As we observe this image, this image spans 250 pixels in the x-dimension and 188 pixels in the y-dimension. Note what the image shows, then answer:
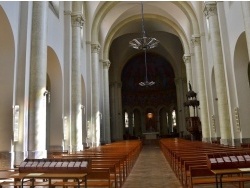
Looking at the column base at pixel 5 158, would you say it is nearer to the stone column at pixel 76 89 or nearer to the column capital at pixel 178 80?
the stone column at pixel 76 89

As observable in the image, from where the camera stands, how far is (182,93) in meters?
32.8

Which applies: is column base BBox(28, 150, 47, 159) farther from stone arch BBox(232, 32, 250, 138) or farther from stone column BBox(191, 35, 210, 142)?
stone column BBox(191, 35, 210, 142)

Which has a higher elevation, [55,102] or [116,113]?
[116,113]

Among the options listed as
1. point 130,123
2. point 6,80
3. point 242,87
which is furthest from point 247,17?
point 130,123

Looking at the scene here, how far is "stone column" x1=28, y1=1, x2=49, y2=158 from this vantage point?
8.96m

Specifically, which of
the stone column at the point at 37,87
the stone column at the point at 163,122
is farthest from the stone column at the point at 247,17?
the stone column at the point at 163,122

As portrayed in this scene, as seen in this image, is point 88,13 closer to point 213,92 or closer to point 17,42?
point 213,92

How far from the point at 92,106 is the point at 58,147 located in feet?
23.8

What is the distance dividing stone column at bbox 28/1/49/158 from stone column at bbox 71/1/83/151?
489cm

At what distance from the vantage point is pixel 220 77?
1380 centimetres

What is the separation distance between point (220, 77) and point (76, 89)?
746 cm

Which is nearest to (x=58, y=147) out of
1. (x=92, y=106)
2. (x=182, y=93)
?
(x=92, y=106)

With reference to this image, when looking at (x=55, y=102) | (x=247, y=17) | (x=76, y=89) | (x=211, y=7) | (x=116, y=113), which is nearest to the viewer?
(x=247, y=17)

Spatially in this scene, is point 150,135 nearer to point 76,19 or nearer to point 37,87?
point 76,19
